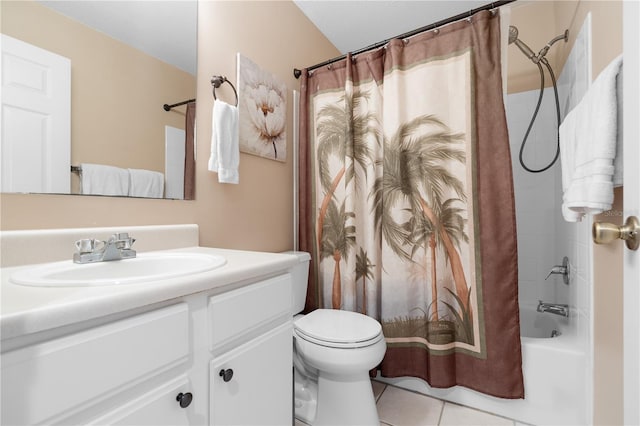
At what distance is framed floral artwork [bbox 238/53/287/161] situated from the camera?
156cm

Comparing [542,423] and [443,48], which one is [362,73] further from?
[542,423]

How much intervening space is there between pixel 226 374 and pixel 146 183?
79 centimetres

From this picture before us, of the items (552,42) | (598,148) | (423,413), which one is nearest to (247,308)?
(598,148)

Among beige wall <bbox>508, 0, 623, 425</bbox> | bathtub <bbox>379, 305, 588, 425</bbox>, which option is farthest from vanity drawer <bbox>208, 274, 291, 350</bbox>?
bathtub <bbox>379, 305, 588, 425</bbox>

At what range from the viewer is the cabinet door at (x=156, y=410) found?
1.81ft

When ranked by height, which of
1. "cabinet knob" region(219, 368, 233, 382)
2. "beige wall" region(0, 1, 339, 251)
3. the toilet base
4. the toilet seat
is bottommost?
the toilet base

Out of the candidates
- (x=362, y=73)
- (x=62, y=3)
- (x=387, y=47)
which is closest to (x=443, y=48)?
(x=387, y=47)

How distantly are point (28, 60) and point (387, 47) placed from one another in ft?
5.06

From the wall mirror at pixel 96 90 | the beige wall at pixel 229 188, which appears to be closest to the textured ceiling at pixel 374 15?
the beige wall at pixel 229 188

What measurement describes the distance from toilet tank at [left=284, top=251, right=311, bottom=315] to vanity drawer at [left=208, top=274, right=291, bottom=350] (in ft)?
2.20

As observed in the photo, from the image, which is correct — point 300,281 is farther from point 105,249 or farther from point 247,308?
point 105,249

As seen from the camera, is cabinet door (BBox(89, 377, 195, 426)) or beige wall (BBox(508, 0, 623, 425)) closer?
cabinet door (BBox(89, 377, 195, 426))

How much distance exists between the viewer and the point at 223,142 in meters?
1.36

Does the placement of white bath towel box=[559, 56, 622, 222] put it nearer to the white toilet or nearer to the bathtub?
the bathtub
